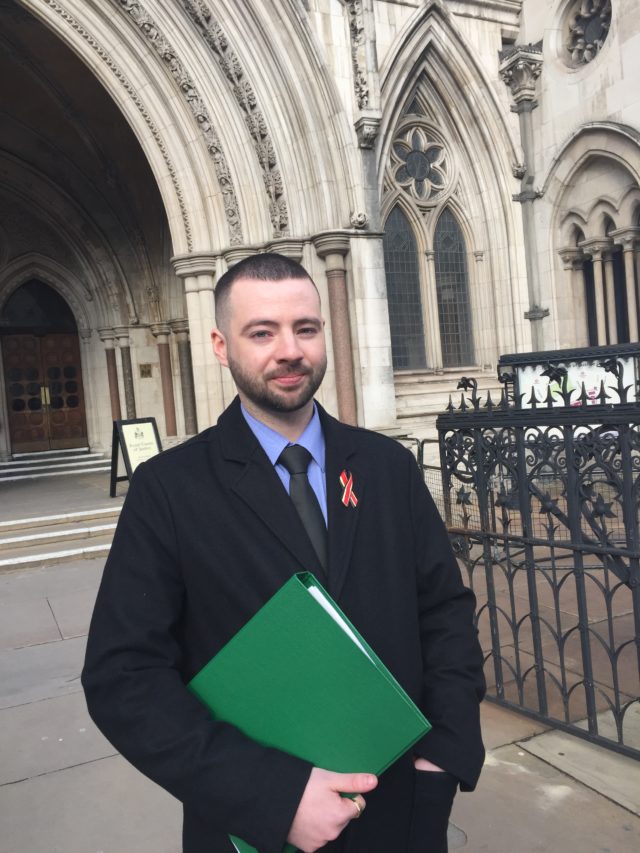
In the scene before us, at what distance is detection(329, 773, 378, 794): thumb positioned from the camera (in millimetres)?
1188

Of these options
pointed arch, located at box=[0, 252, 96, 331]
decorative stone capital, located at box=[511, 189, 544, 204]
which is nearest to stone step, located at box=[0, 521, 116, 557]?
pointed arch, located at box=[0, 252, 96, 331]

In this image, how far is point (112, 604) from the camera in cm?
135

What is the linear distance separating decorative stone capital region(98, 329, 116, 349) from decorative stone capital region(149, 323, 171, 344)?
0.94m

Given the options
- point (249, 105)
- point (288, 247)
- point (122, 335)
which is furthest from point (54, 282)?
point (288, 247)

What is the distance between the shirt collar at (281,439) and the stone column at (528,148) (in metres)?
10.9

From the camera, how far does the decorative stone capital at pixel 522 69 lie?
11.1 m

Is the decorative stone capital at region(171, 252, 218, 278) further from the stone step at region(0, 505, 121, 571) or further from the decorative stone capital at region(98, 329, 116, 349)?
the decorative stone capital at region(98, 329, 116, 349)

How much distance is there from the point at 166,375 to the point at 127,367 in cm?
96

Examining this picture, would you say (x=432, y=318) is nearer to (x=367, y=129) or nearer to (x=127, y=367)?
(x=367, y=129)

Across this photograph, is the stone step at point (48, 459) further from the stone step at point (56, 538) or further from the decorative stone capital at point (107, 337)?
the stone step at point (56, 538)

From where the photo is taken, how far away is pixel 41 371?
1532cm

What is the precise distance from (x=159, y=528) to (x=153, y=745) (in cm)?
40

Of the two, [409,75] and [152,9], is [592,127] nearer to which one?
[409,75]

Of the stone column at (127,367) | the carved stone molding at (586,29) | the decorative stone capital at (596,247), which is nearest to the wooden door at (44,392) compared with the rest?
the stone column at (127,367)
